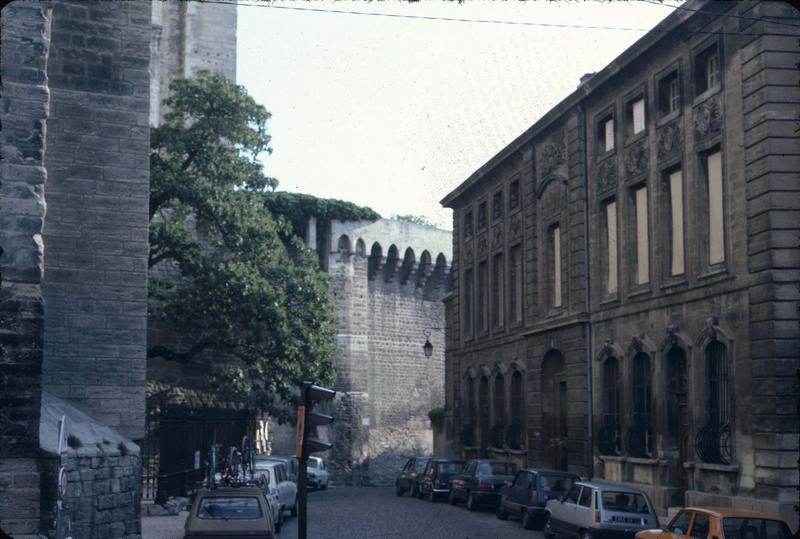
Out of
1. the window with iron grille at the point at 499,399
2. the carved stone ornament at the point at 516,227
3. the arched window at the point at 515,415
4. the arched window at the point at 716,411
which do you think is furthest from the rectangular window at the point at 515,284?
the arched window at the point at 716,411

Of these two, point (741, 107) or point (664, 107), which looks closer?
point (741, 107)

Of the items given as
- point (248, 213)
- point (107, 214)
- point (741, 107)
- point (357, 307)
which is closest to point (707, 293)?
point (741, 107)

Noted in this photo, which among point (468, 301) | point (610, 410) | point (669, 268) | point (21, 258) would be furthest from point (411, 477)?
point (21, 258)

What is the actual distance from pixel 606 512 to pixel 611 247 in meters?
10.8

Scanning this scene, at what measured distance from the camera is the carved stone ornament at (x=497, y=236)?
40.5 meters

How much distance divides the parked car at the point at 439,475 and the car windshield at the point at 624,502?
1400 cm

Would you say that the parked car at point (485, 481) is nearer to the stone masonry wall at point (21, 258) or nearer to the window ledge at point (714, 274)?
the window ledge at point (714, 274)

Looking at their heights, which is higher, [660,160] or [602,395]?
[660,160]

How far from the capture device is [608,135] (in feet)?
103

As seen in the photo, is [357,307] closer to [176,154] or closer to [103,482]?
[176,154]

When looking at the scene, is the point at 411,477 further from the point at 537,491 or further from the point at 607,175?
the point at 537,491

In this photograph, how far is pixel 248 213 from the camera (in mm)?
39156

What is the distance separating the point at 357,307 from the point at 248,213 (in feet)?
57.3

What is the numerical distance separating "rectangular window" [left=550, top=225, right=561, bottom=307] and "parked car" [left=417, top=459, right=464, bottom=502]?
19.1 ft
